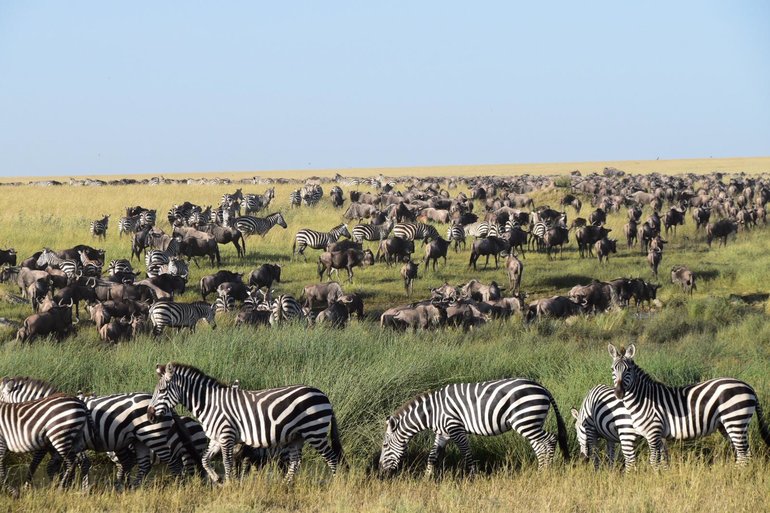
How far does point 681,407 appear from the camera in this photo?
9.63m

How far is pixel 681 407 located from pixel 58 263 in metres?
20.4

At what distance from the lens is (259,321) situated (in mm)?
18484

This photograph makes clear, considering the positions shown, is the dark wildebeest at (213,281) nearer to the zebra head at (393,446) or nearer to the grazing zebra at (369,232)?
the grazing zebra at (369,232)

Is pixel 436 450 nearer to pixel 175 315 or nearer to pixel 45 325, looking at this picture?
pixel 45 325

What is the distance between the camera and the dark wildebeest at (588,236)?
32.0 m

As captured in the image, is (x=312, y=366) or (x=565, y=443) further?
(x=312, y=366)

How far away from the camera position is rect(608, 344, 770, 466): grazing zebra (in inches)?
372

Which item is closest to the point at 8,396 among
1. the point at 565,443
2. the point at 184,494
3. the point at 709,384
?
the point at 184,494

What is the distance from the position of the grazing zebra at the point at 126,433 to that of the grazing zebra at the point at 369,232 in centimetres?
2442

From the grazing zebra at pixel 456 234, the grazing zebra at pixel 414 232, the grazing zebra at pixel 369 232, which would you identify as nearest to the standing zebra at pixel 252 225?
the grazing zebra at pixel 369 232

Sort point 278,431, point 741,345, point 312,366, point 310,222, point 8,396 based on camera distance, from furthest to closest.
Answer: point 310,222
point 741,345
point 312,366
point 8,396
point 278,431

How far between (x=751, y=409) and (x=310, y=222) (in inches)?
1281

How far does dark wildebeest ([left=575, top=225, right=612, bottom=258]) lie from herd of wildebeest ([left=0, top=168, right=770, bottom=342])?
0.05 meters

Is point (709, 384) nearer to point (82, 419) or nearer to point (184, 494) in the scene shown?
point (184, 494)
